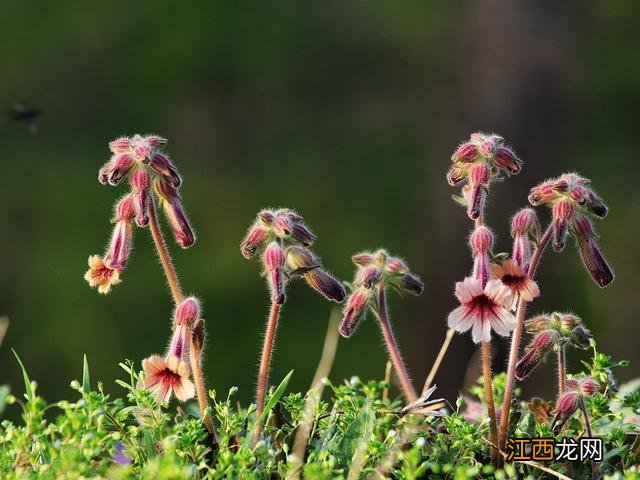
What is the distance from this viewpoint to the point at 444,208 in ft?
16.1

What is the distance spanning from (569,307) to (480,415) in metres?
3.88

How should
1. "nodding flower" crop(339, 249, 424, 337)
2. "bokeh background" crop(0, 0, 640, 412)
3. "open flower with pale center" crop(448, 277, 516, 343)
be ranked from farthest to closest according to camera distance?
"bokeh background" crop(0, 0, 640, 412) → "nodding flower" crop(339, 249, 424, 337) → "open flower with pale center" crop(448, 277, 516, 343)

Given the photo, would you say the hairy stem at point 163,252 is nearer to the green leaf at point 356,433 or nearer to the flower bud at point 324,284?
the flower bud at point 324,284

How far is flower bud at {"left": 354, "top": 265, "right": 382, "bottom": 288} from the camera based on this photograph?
5.24 ft

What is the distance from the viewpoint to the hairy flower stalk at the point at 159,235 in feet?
5.11

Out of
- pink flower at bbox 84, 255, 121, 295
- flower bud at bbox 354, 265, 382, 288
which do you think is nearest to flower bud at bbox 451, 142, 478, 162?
flower bud at bbox 354, 265, 382, 288

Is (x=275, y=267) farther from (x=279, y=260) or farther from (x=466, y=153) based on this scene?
(x=466, y=153)

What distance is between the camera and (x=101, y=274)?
167 cm

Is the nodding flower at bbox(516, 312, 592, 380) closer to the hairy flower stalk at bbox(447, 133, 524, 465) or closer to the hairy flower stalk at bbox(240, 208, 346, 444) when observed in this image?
the hairy flower stalk at bbox(447, 133, 524, 465)

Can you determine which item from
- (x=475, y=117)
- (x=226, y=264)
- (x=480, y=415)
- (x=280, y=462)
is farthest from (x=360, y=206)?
(x=280, y=462)

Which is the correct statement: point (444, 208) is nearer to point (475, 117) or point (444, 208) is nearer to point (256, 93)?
point (475, 117)

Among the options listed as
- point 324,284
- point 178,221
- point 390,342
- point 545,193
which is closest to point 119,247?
point 178,221

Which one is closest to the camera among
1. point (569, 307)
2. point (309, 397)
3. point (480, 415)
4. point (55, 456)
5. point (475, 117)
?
point (55, 456)

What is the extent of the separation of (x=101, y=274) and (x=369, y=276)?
0.43 meters
